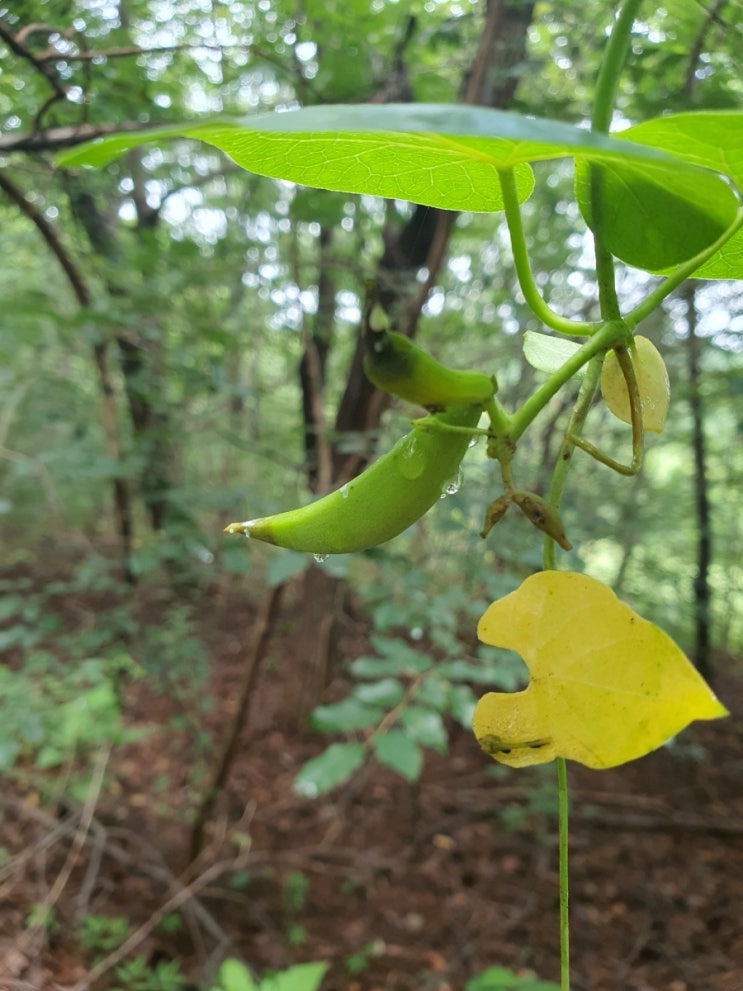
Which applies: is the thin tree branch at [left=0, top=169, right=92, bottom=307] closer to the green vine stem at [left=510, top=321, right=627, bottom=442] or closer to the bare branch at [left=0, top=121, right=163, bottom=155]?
the bare branch at [left=0, top=121, right=163, bottom=155]

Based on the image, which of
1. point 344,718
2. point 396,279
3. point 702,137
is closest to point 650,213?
point 702,137

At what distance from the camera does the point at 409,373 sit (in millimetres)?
234

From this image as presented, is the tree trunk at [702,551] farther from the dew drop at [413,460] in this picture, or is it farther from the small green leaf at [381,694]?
the dew drop at [413,460]

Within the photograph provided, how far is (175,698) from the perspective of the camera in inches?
81.0

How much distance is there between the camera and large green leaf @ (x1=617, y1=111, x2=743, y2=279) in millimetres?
237

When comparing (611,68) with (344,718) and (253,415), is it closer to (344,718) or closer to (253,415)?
(344,718)

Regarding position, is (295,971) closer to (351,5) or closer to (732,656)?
(351,5)

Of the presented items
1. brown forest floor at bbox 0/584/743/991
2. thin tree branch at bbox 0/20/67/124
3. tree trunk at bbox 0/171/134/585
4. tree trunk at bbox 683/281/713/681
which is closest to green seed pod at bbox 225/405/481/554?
thin tree branch at bbox 0/20/67/124

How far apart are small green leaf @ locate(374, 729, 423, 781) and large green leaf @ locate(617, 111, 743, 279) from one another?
895 millimetres

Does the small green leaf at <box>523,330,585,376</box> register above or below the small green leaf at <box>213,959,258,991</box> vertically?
above

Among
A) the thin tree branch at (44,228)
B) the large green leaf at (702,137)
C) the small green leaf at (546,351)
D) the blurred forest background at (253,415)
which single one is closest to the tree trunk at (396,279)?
the blurred forest background at (253,415)

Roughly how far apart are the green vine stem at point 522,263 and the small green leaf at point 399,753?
0.83 metres

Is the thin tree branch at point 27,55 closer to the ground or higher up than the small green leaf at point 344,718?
higher up

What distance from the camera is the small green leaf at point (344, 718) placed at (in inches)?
39.9
